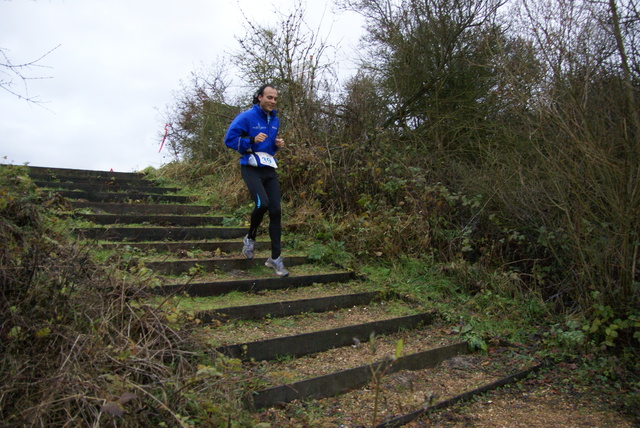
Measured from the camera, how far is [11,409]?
2445mm

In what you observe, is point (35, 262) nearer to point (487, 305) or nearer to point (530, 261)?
point (487, 305)

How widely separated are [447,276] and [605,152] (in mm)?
2511

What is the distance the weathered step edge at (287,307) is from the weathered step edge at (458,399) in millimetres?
1716

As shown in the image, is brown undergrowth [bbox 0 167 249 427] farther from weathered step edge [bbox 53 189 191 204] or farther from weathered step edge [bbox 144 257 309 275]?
weathered step edge [bbox 53 189 191 204]

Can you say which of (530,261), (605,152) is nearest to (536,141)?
(605,152)

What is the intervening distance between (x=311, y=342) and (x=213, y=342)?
94cm

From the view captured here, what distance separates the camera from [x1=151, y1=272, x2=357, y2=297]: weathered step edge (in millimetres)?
4505

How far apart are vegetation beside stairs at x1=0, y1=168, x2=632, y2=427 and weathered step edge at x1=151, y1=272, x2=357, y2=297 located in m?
0.02

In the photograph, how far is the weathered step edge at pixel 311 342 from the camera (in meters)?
3.64

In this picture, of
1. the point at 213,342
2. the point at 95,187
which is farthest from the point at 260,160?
the point at 95,187

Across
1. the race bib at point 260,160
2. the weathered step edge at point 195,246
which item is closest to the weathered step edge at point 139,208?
the weathered step edge at point 195,246

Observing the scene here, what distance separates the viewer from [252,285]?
16.7 feet

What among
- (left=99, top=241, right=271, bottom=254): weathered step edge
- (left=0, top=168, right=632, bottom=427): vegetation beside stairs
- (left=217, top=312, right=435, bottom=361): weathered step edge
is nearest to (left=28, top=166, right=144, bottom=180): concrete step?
(left=0, top=168, right=632, bottom=427): vegetation beside stairs

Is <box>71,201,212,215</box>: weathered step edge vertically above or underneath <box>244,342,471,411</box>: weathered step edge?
above
